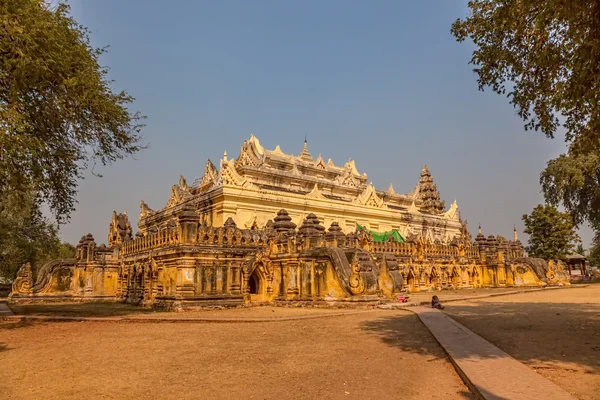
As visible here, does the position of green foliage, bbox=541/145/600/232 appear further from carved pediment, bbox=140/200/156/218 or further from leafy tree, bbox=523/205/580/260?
carved pediment, bbox=140/200/156/218

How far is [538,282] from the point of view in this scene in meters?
36.1

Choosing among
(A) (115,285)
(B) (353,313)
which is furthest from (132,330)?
(A) (115,285)

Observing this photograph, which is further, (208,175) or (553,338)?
(208,175)

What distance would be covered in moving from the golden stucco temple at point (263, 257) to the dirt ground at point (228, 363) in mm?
6206

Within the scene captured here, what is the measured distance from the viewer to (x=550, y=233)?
5244cm

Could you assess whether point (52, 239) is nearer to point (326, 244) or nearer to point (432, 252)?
point (326, 244)

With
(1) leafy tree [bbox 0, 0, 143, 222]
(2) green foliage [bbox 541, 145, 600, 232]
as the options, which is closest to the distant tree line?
(1) leafy tree [bbox 0, 0, 143, 222]

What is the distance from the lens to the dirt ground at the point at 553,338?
7.01 metres

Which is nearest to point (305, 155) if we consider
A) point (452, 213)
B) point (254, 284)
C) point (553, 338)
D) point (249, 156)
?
point (249, 156)

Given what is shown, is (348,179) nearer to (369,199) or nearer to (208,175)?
(369,199)

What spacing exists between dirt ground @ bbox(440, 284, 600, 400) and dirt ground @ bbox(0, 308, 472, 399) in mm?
1452

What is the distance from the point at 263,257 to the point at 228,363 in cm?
1334

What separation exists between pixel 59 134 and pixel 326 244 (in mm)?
12053

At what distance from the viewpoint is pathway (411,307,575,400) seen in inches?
232
